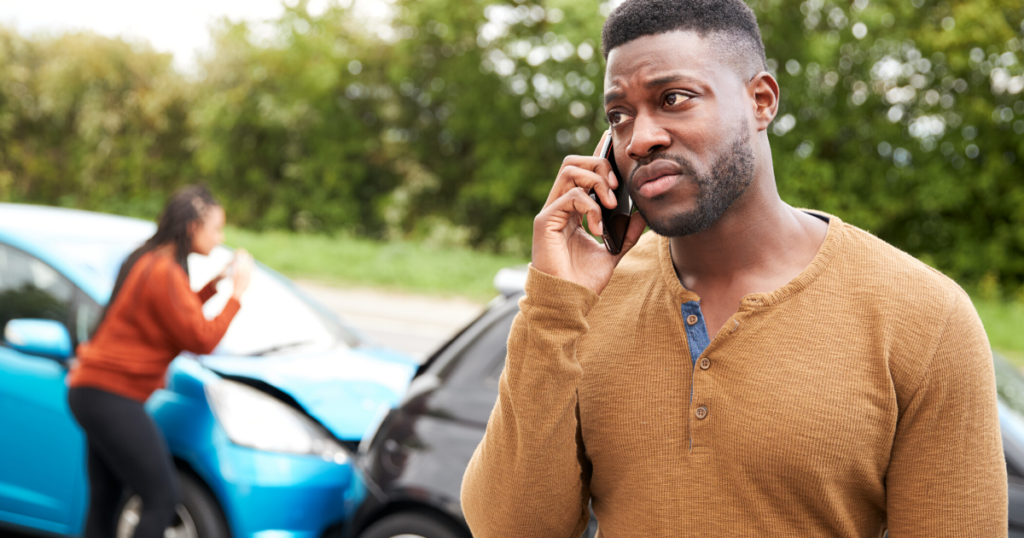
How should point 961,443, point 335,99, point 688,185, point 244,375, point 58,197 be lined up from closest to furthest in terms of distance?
point 961,443, point 688,185, point 244,375, point 335,99, point 58,197

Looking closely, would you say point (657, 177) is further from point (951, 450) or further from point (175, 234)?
point (175, 234)

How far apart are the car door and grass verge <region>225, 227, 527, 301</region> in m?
9.99

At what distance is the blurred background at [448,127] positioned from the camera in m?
15.7

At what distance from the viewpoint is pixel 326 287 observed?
1448cm

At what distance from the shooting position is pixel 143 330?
3041 mm

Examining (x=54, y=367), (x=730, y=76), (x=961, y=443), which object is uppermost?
(x=730, y=76)

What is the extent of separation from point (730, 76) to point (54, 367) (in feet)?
10.7

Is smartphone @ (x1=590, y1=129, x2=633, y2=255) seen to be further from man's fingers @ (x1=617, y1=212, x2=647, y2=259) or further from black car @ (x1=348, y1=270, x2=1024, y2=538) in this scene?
black car @ (x1=348, y1=270, x2=1024, y2=538)

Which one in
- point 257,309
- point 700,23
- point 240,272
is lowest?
point 257,309

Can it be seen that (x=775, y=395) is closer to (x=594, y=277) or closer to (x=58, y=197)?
(x=594, y=277)

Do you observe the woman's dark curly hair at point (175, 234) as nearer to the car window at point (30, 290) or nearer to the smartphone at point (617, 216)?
the car window at point (30, 290)

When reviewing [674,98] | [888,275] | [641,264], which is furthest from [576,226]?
[888,275]

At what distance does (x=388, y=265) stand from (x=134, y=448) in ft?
41.7

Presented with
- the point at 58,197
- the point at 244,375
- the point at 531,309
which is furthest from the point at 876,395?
the point at 58,197
